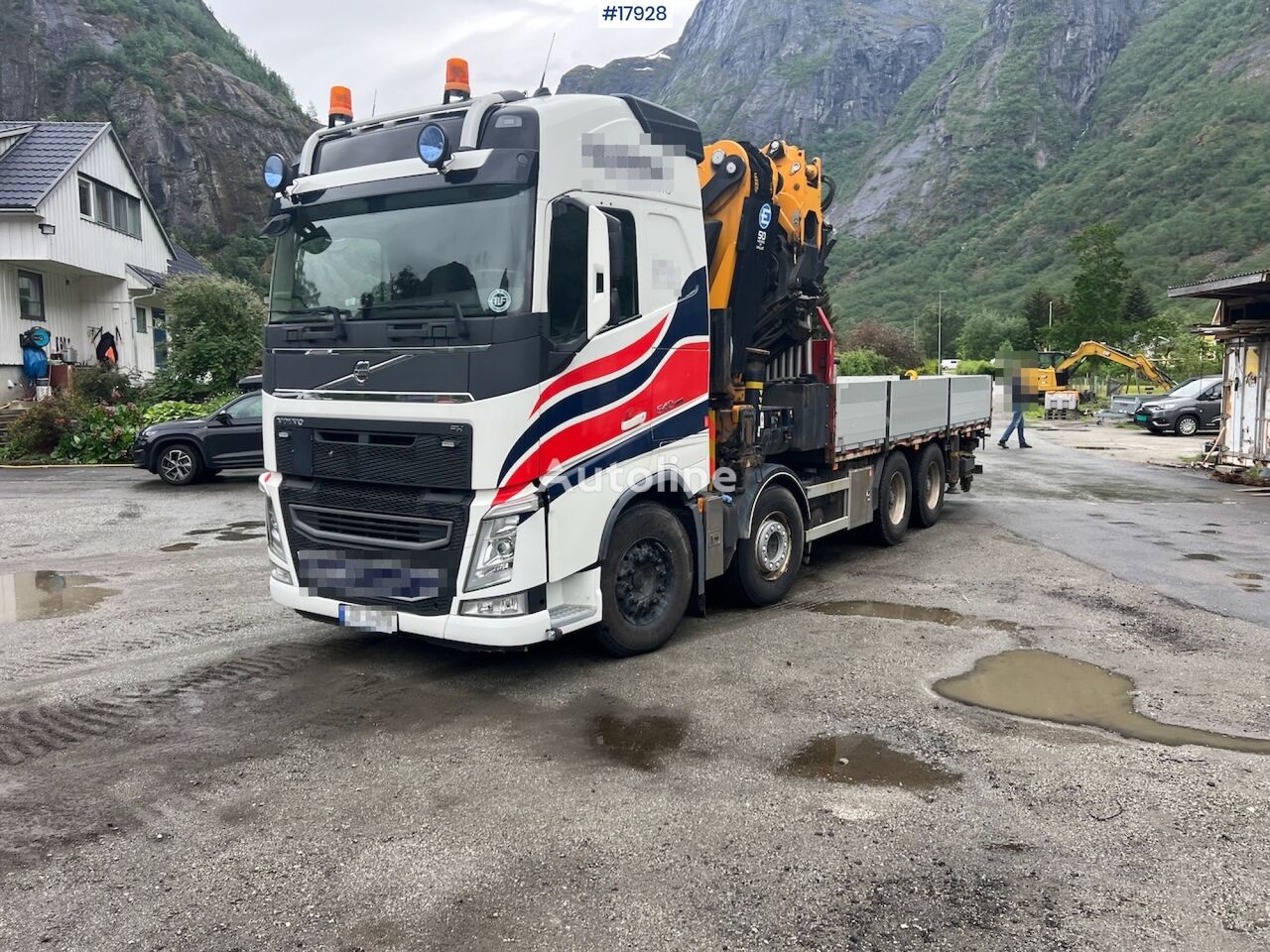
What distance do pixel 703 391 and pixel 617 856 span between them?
11.7 ft

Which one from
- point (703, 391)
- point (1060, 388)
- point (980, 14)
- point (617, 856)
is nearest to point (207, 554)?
point (703, 391)

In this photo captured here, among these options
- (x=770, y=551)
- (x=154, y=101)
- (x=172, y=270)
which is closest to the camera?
(x=770, y=551)

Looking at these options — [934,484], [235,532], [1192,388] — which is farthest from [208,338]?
[1192,388]

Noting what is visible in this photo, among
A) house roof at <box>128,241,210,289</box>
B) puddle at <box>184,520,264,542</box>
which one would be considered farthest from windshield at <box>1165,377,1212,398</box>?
house roof at <box>128,241,210,289</box>

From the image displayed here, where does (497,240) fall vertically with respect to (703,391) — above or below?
above

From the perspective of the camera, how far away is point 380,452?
5293mm

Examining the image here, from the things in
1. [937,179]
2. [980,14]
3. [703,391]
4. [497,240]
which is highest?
[980,14]

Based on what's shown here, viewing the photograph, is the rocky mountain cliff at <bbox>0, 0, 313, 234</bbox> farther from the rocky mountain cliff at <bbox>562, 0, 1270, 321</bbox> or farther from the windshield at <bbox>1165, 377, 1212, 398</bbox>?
the windshield at <bbox>1165, 377, 1212, 398</bbox>

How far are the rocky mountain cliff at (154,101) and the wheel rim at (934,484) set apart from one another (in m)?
62.1

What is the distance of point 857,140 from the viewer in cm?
14900

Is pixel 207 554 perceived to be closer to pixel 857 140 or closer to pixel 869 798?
pixel 869 798

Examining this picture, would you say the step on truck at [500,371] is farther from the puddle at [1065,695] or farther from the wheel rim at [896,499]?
the wheel rim at [896,499]

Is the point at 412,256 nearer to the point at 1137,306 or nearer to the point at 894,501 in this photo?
the point at 894,501

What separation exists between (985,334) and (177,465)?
202 ft
